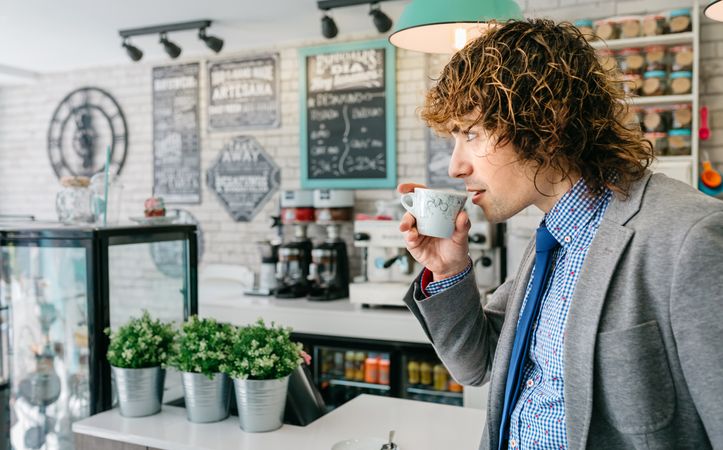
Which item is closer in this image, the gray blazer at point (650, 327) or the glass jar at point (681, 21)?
the gray blazer at point (650, 327)

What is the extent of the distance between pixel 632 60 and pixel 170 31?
3035 mm

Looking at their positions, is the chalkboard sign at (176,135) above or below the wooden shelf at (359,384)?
above

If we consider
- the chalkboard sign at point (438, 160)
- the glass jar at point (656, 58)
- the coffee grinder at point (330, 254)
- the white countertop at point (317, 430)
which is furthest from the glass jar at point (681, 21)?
the white countertop at point (317, 430)

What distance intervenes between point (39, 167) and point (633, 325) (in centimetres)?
625

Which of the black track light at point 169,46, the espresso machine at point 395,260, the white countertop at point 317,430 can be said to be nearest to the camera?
the white countertop at point 317,430

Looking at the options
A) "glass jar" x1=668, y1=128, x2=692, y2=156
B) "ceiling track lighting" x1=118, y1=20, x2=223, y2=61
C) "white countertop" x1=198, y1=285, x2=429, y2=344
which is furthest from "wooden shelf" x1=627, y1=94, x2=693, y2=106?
"ceiling track lighting" x1=118, y1=20, x2=223, y2=61

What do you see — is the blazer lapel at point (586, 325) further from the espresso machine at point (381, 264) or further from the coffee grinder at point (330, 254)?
the coffee grinder at point (330, 254)

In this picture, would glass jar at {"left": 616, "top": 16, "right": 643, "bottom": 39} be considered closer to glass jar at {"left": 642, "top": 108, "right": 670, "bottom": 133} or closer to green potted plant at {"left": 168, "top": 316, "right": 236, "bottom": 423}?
glass jar at {"left": 642, "top": 108, "right": 670, "bottom": 133}

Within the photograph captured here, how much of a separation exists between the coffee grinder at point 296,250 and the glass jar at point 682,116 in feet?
7.59

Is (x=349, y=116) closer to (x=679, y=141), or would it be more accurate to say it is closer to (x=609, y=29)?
(x=609, y=29)

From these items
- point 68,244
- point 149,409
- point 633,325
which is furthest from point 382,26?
point 633,325

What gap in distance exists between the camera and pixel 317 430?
5.86 feet

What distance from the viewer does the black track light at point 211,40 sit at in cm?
441

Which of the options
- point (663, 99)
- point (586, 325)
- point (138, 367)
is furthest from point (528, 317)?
point (663, 99)
